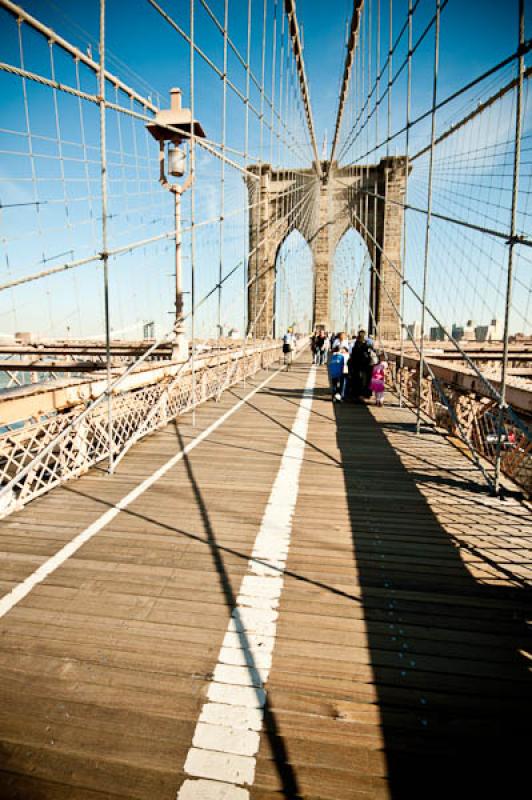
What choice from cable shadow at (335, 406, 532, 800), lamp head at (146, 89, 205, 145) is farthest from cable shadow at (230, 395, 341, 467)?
lamp head at (146, 89, 205, 145)

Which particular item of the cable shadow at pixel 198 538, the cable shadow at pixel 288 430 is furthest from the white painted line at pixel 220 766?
the cable shadow at pixel 288 430

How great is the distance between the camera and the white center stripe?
148cm

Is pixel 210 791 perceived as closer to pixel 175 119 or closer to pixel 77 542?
pixel 77 542

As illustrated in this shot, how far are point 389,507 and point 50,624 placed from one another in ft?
8.76

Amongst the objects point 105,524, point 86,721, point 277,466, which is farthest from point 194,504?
point 86,721

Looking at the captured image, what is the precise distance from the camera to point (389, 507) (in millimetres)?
3840

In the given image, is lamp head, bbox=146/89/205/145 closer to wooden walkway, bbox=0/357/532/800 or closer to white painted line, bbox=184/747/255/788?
wooden walkway, bbox=0/357/532/800

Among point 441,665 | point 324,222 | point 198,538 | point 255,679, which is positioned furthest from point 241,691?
point 324,222

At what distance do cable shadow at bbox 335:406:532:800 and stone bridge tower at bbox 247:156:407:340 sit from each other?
25557 mm

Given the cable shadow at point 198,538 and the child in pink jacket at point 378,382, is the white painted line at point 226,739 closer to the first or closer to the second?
the cable shadow at point 198,538

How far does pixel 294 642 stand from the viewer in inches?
84.0

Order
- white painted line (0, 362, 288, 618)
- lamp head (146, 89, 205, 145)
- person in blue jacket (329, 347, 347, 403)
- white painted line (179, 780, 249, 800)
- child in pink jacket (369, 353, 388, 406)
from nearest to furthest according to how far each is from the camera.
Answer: white painted line (179, 780, 249, 800) < white painted line (0, 362, 288, 618) < lamp head (146, 89, 205, 145) < child in pink jacket (369, 353, 388, 406) < person in blue jacket (329, 347, 347, 403)

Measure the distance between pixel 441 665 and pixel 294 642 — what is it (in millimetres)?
660

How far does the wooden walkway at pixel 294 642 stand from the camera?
4.98ft
